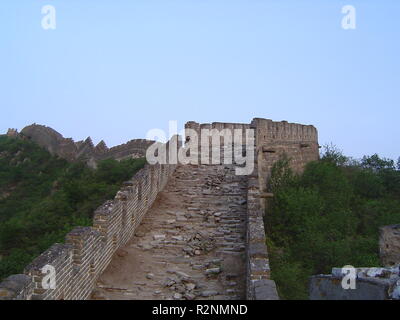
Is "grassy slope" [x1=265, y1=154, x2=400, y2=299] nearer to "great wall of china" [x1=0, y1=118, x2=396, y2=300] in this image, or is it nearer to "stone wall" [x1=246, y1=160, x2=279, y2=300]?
"great wall of china" [x1=0, y1=118, x2=396, y2=300]

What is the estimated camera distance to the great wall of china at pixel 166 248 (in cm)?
605

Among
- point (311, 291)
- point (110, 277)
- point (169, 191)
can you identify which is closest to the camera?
point (311, 291)

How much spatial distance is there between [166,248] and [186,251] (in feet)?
1.14

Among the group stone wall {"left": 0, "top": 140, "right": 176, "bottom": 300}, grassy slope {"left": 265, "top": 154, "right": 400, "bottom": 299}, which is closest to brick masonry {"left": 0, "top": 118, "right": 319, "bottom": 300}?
stone wall {"left": 0, "top": 140, "right": 176, "bottom": 300}

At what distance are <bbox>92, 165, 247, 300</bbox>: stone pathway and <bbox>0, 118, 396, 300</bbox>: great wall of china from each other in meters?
0.01

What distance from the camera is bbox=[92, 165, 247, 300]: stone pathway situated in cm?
689

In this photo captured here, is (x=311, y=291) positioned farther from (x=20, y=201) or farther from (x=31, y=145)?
(x=31, y=145)

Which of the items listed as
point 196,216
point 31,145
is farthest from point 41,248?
point 31,145

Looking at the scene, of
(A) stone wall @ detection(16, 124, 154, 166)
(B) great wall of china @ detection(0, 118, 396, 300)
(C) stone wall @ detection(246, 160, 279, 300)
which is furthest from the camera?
(A) stone wall @ detection(16, 124, 154, 166)

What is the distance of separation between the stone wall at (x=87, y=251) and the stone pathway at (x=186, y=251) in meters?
0.22

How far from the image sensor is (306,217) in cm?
1588

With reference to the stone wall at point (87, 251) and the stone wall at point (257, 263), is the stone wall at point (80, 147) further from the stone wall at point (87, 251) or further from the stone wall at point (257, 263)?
the stone wall at point (257, 263)
